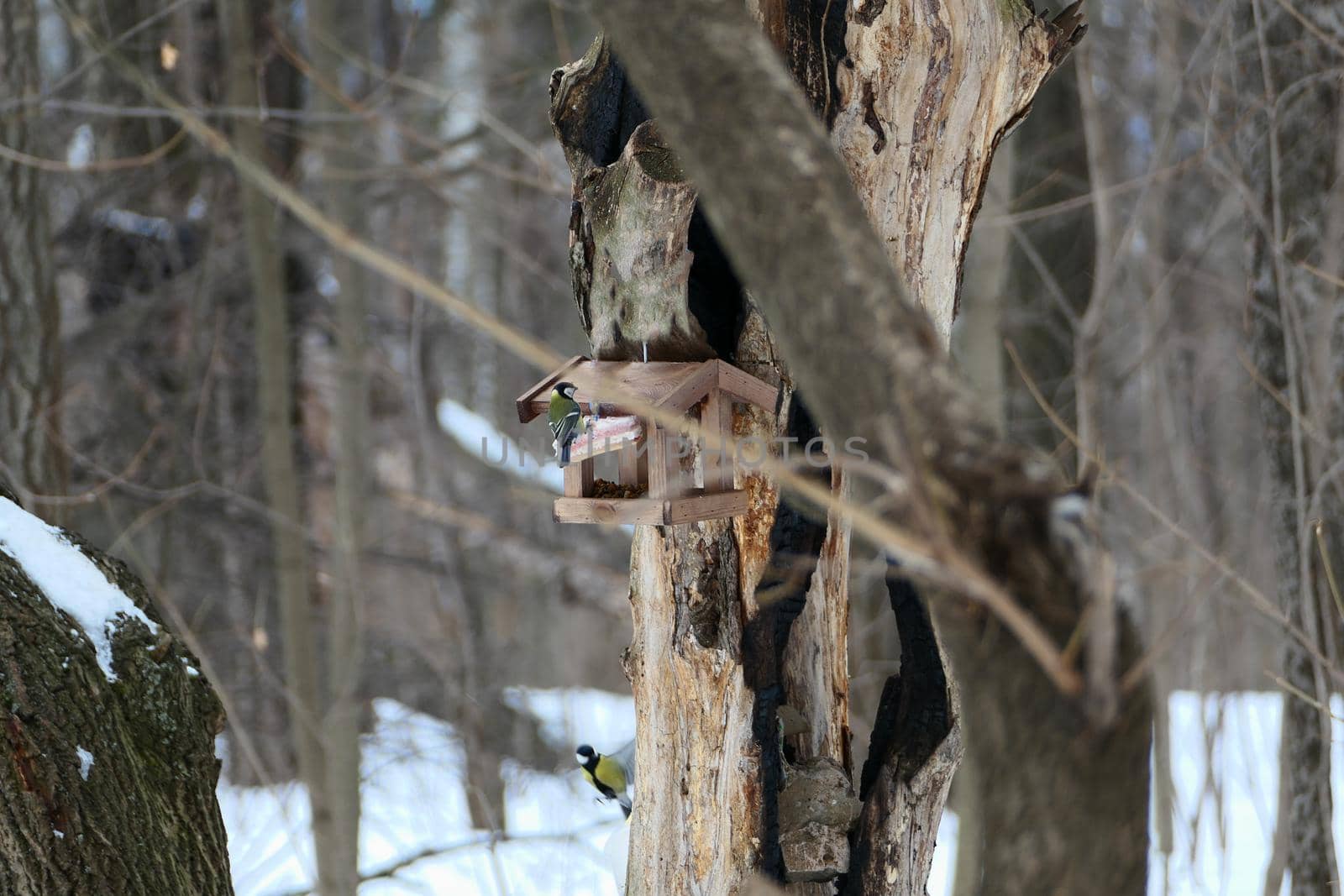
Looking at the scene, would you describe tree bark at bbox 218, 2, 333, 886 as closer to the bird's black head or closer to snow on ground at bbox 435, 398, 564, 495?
the bird's black head

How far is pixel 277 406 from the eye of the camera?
5.21 meters

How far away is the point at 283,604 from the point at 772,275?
4.64m

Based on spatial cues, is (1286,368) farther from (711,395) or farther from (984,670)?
(984,670)

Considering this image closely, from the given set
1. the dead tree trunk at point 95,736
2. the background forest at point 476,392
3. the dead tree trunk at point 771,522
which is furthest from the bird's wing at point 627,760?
the dead tree trunk at point 95,736

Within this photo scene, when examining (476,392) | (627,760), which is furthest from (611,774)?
(476,392)

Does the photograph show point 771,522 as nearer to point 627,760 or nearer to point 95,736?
point 95,736

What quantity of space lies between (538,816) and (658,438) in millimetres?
5706

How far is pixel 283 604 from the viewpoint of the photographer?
5.14 metres

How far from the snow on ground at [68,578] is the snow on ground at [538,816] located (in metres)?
2.28

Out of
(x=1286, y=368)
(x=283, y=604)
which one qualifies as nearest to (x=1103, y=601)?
(x=1286, y=368)

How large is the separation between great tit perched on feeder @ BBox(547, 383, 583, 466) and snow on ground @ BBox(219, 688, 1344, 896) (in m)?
2.56

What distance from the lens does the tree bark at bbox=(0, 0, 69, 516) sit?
3787mm

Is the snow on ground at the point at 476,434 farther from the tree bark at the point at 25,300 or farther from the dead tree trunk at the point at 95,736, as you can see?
the dead tree trunk at the point at 95,736

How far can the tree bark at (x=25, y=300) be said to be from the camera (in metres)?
3.79
